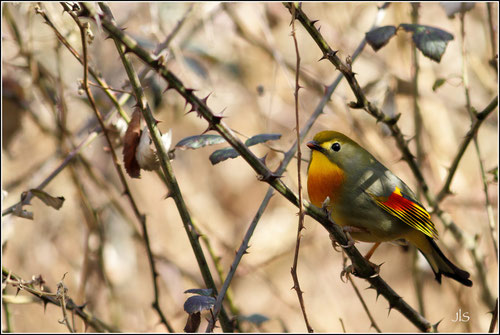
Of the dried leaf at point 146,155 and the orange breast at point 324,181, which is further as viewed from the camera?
the orange breast at point 324,181

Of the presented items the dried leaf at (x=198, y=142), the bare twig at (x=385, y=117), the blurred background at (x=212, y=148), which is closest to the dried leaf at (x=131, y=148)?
the dried leaf at (x=198, y=142)

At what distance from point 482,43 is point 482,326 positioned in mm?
2924

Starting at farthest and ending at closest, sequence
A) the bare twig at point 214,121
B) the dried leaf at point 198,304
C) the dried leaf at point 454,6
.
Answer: the dried leaf at point 454,6
the dried leaf at point 198,304
the bare twig at point 214,121

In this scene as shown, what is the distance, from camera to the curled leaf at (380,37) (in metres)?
2.48

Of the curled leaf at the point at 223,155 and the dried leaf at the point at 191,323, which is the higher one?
the curled leaf at the point at 223,155

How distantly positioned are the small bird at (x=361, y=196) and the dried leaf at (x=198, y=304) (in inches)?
40.1

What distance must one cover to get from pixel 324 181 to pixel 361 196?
21cm

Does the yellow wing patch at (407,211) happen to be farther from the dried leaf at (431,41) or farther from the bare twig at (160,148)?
the bare twig at (160,148)

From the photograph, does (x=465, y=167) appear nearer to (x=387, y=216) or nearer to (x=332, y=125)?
(x=332, y=125)

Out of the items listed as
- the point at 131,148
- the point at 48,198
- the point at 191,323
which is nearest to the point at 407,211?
the point at 191,323

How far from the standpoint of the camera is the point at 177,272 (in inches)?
188

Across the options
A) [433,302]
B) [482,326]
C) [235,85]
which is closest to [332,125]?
[235,85]

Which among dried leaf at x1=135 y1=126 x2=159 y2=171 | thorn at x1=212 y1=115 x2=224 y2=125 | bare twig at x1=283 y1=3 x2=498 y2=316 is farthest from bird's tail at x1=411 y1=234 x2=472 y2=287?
thorn at x1=212 y1=115 x2=224 y2=125

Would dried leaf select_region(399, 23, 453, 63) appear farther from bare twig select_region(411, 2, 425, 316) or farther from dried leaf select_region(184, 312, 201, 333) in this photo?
dried leaf select_region(184, 312, 201, 333)
